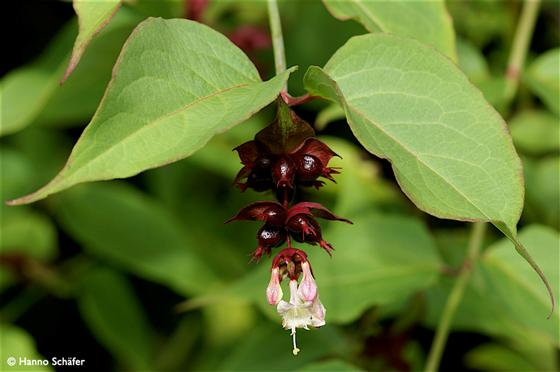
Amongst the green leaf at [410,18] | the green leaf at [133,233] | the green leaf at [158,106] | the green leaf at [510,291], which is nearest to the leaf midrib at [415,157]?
the green leaf at [158,106]

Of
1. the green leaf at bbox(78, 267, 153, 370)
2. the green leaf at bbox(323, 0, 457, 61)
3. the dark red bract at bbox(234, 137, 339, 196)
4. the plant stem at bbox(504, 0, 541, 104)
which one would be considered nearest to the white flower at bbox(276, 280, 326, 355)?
the dark red bract at bbox(234, 137, 339, 196)

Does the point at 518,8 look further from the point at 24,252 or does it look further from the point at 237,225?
the point at 24,252

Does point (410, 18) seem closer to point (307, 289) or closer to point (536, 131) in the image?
point (307, 289)

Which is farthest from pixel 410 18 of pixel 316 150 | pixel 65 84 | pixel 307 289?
pixel 65 84

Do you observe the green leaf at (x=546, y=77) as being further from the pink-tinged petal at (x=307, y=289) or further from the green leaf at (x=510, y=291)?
the pink-tinged petal at (x=307, y=289)

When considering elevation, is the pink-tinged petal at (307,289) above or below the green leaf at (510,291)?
below

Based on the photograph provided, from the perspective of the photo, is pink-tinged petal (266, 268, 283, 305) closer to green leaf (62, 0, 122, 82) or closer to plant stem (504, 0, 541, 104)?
green leaf (62, 0, 122, 82)
